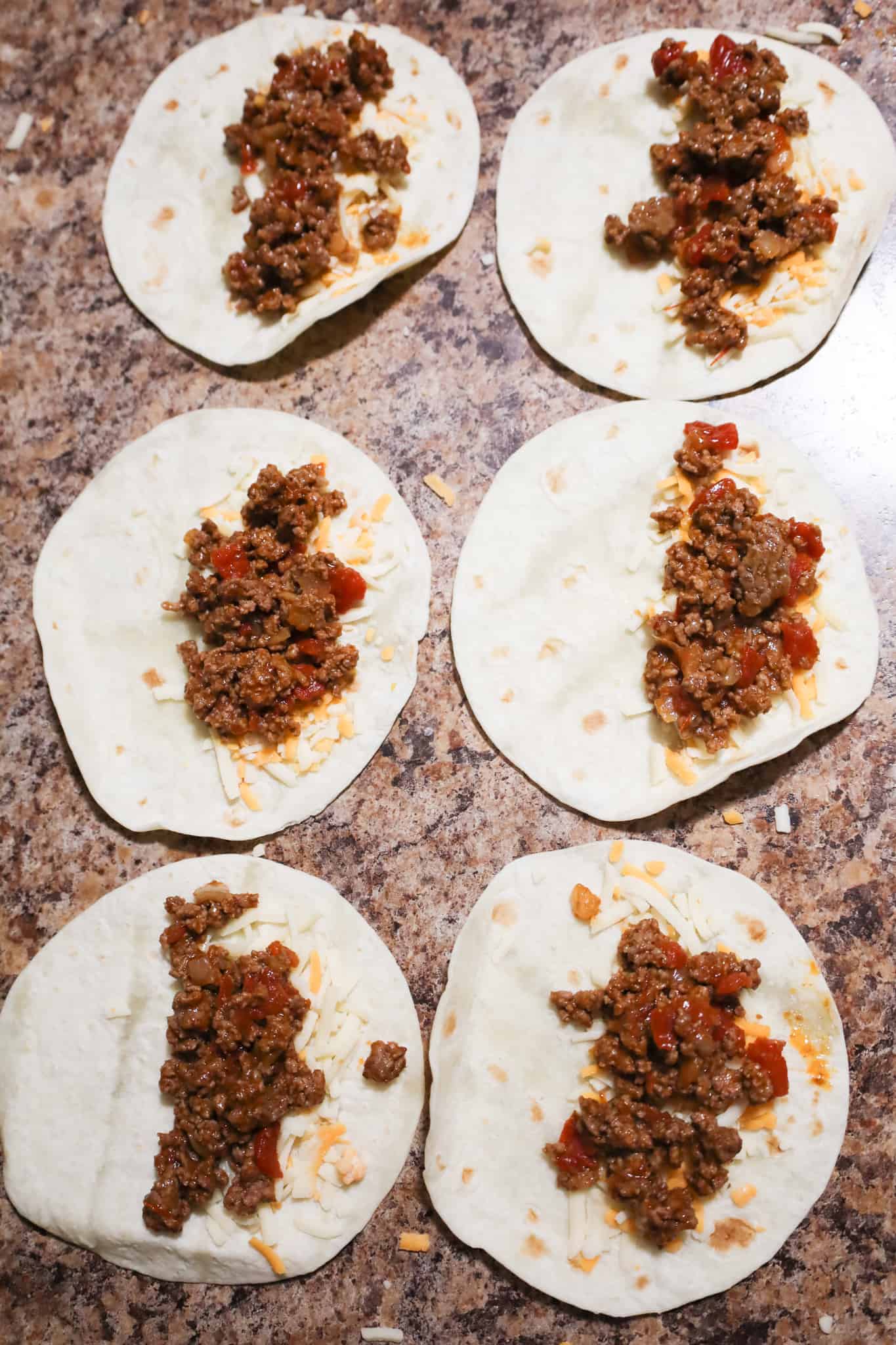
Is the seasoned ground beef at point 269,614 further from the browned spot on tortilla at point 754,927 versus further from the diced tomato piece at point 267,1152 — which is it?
the browned spot on tortilla at point 754,927

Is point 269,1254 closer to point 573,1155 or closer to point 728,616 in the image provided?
point 573,1155

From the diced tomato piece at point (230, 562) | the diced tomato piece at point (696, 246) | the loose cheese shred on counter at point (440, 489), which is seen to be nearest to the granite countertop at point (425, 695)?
the loose cheese shred on counter at point (440, 489)

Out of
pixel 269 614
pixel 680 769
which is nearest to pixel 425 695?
pixel 269 614

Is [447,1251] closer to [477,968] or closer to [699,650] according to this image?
[477,968]

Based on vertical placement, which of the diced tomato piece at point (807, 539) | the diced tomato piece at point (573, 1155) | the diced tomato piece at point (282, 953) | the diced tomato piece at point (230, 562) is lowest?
the diced tomato piece at point (573, 1155)

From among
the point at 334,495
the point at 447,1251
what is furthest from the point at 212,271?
the point at 447,1251

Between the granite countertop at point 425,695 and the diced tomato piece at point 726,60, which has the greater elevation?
the diced tomato piece at point 726,60

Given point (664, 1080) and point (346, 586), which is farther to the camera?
point (346, 586)
